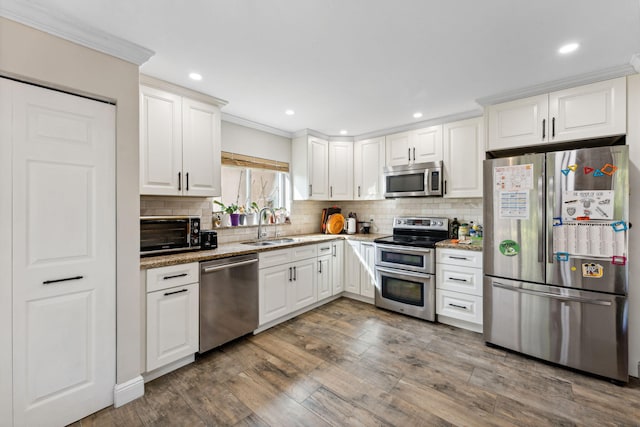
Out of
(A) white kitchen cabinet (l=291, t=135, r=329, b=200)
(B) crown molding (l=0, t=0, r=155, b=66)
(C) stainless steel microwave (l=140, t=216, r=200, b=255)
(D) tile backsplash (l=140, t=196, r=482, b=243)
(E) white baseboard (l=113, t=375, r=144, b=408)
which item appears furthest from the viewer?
(A) white kitchen cabinet (l=291, t=135, r=329, b=200)

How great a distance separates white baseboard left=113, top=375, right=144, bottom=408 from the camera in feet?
5.97

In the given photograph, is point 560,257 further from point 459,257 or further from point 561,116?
point 561,116

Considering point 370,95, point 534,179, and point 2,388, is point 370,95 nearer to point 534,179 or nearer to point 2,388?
point 534,179

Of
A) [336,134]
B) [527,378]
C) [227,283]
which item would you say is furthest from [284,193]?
[527,378]

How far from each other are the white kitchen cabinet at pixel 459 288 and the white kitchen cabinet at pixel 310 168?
6.04 ft

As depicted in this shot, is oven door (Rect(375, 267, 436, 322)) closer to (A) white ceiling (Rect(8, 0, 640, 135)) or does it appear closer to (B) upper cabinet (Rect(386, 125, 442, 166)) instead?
(B) upper cabinet (Rect(386, 125, 442, 166))

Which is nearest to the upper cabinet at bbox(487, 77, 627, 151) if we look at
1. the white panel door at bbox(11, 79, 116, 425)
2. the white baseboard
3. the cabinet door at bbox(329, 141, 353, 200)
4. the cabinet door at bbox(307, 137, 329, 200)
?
the cabinet door at bbox(329, 141, 353, 200)

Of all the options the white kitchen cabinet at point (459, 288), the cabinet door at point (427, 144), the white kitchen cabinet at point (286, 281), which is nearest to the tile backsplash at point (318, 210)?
the cabinet door at point (427, 144)

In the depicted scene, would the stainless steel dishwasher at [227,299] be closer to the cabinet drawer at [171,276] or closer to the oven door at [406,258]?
the cabinet drawer at [171,276]

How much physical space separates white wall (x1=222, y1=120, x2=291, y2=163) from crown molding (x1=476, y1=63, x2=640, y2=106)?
250 cm

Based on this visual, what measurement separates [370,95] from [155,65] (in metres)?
1.89

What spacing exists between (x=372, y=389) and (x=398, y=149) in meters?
2.92

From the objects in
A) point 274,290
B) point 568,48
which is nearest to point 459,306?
point 274,290

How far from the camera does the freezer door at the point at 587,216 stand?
2047 mm
